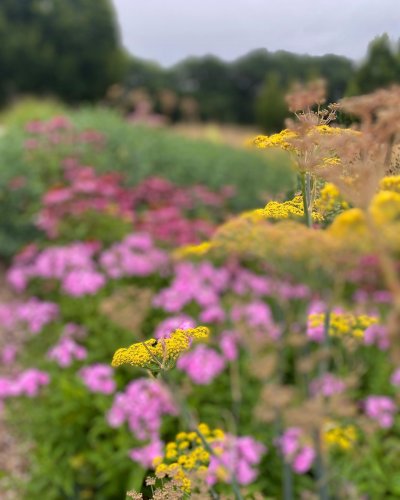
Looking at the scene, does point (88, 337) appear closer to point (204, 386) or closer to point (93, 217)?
point (204, 386)

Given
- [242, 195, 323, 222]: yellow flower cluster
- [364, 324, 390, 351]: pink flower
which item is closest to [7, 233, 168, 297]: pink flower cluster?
[364, 324, 390, 351]: pink flower

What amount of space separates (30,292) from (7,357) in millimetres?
735

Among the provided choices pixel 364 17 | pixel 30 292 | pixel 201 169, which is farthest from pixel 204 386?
pixel 201 169

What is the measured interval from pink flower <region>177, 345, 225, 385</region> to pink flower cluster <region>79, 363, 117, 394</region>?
1.15ft

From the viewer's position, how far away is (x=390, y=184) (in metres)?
0.75

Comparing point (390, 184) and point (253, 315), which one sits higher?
point (390, 184)

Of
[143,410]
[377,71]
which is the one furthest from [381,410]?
[377,71]

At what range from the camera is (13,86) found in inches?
838

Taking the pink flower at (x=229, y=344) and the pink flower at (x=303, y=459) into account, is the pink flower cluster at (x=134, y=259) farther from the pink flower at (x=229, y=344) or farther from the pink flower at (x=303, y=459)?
the pink flower at (x=303, y=459)

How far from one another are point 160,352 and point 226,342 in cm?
233

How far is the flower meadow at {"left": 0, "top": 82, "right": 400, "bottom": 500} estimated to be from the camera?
825mm

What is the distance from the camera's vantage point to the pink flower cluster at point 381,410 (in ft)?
8.76

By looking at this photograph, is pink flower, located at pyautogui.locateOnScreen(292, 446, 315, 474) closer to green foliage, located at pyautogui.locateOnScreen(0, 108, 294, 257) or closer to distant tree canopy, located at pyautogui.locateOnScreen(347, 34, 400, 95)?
distant tree canopy, located at pyautogui.locateOnScreen(347, 34, 400, 95)

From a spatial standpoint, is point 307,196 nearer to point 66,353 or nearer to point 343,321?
point 343,321
